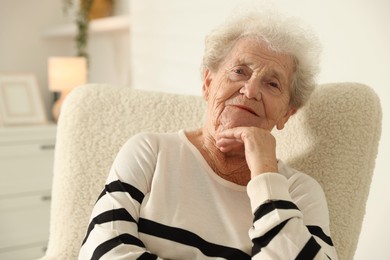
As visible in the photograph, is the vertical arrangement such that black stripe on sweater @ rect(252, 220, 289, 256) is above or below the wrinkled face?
below

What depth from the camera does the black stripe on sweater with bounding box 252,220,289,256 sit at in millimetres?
935

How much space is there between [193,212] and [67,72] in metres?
2.17

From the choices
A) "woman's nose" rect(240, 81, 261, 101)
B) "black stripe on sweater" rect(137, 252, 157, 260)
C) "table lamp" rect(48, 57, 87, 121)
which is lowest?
"table lamp" rect(48, 57, 87, 121)

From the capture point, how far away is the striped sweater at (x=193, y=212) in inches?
37.3

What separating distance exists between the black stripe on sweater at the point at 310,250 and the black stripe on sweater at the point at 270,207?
0.24ft

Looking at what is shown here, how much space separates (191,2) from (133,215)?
142 cm

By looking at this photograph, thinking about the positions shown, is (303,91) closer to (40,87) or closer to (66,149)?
(66,149)

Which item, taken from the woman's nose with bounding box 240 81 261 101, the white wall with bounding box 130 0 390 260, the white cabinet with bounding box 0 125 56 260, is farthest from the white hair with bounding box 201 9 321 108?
the white cabinet with bounding box 0 125 56 260

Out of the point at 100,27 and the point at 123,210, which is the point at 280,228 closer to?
the point at 123,210

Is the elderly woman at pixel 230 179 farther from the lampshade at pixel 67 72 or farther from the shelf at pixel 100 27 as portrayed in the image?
the lampshade at pixel 67 72

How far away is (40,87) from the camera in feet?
11.7

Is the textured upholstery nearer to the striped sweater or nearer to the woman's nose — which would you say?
the striped sweater

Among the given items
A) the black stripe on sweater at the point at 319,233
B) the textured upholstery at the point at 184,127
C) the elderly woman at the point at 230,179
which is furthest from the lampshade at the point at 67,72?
the black stripe on sweater at the point at 319,233

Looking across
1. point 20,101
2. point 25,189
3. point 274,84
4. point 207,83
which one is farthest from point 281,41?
point 20,101
